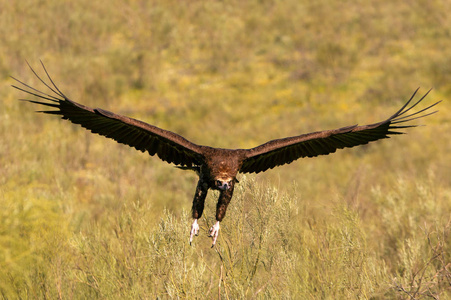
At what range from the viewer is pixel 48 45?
82.8ft

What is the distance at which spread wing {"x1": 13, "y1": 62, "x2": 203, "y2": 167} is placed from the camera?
571 cm

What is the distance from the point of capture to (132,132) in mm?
6184

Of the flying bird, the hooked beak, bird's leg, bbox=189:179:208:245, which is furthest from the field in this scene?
the hooked beak

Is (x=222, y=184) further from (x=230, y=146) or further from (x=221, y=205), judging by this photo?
(x=230, y=146)

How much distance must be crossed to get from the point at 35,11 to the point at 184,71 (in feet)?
29.1

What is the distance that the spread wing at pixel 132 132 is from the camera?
571 centimetres

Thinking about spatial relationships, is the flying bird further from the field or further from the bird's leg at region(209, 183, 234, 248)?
the field

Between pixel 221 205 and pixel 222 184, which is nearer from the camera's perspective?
pixel 222 184

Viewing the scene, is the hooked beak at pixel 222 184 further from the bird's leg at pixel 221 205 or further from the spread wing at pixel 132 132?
the spread wing at pixel 132 132

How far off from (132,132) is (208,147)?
2.92ft

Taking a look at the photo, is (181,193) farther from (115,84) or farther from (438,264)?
(115,84)

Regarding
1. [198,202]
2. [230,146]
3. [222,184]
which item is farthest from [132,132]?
[230,146]

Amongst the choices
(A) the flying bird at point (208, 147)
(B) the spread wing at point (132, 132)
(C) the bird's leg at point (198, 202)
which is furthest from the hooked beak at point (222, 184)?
(B) the spread wing at point (132, 132)

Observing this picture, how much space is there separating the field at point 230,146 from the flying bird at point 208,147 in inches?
15.9
